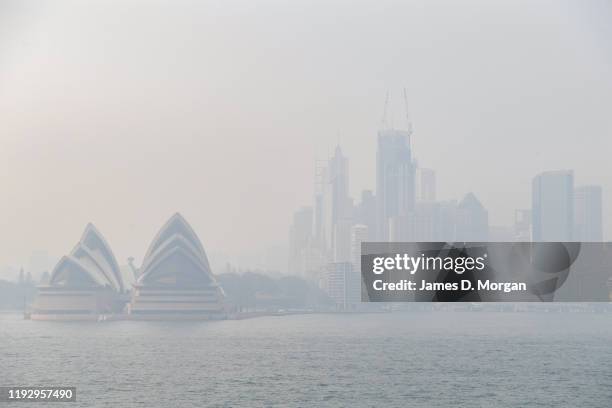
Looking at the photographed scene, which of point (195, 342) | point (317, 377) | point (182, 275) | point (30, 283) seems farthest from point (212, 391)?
point (30, 283)

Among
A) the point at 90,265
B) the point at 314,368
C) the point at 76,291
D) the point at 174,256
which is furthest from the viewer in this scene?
the point at 90,265

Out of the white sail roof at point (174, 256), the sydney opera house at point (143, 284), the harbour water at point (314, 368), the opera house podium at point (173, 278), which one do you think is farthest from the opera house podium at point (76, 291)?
the harbour water at point (314, 368)

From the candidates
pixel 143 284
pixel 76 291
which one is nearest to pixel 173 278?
pixel 143 284

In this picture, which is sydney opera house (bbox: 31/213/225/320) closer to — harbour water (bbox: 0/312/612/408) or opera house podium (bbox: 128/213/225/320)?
opera house podium (bbox: 128/213/225/320)

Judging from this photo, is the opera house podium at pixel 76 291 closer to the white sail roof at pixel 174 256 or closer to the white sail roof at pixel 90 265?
the white sail roof at pixel 90 265

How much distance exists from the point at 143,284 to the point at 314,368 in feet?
97.9

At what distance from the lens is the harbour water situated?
724 inches

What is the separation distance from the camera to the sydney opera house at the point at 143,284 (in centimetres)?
5203

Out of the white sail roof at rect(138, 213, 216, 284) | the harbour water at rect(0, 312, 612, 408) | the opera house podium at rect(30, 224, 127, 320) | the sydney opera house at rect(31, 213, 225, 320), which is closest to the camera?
the harbour water at rect(0, 312, 612, 408)

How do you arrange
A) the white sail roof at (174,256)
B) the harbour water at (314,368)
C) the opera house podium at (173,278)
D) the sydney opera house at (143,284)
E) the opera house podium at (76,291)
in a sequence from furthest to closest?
the opera house podium at (76,291) → the sydney opera house at (143,284) → the opera house podium at (173,278) → the white sail roof at (174,256) → the harbour water at (314,368)

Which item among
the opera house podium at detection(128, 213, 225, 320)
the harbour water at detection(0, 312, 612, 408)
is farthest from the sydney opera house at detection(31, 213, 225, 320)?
the harbour water at detection(0, 312, 612, 408)

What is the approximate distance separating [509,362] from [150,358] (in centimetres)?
937

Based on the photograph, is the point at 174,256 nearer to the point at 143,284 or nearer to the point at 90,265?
the point at 143,284

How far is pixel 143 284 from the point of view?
173 feet
